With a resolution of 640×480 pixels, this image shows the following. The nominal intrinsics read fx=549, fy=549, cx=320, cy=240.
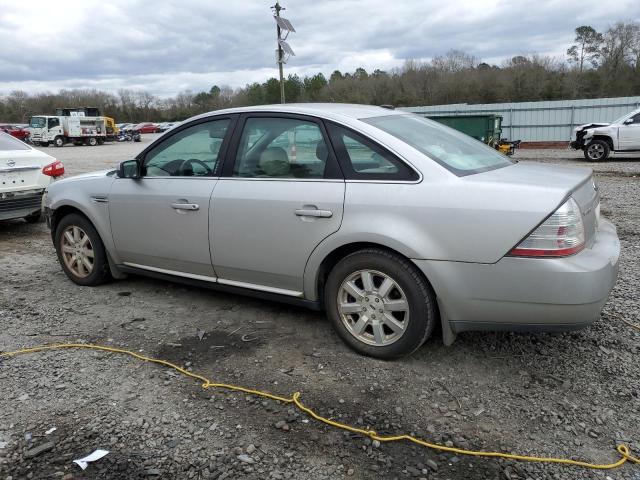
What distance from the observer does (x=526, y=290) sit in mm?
3008

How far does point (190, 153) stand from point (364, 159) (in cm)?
159

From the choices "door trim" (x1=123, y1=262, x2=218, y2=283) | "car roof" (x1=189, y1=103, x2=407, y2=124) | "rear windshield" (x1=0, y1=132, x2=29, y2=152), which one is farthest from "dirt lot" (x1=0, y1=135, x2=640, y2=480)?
"rear windshield" (x1=0, y1=132, x2=29, y2=152)

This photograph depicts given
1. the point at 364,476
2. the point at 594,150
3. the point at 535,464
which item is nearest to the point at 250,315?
the point at 364,476

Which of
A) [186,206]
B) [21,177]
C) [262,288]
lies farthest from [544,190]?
[21,177]

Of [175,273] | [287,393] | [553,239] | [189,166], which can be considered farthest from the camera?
[175,273]

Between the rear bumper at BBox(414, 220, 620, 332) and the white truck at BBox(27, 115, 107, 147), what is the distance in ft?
147

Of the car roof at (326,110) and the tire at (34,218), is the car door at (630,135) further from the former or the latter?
the tire at (34,218)

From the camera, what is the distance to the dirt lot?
8.59 feet

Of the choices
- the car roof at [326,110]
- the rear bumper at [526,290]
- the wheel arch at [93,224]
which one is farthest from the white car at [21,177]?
the rear bumper at [526,290]

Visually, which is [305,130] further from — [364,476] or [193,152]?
[364,476]

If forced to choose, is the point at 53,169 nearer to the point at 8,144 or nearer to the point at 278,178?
the point at 8,144

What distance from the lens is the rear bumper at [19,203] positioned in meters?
7.41

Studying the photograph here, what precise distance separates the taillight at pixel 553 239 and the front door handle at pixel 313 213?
1.15 meters

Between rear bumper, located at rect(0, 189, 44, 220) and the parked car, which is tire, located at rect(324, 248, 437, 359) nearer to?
the parked car
